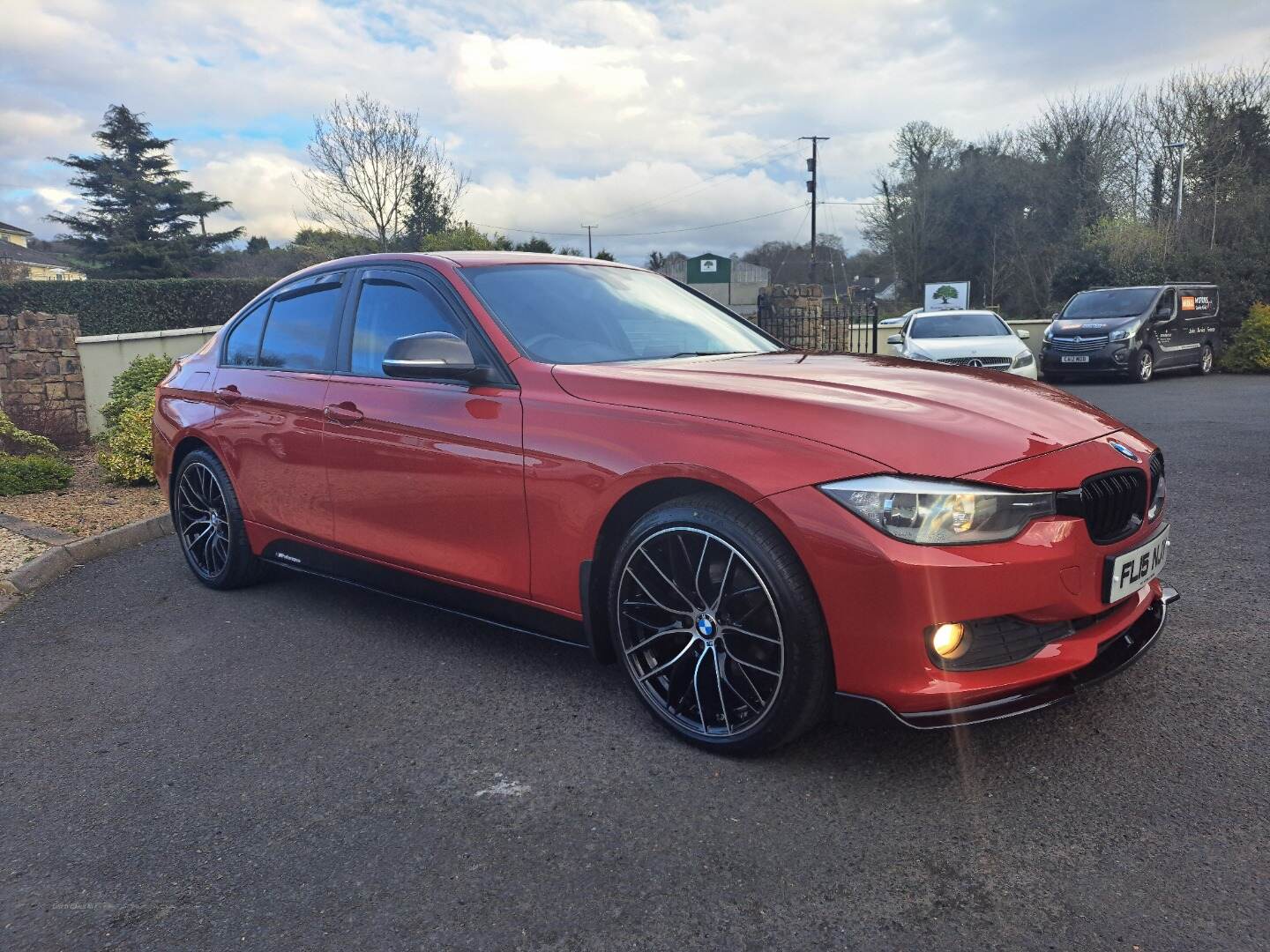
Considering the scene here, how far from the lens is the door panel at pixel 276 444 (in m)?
4.04

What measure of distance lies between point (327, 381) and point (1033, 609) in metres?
2.97

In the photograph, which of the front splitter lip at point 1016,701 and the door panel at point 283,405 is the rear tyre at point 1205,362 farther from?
the door panel at point 283,405

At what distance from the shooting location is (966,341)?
1379cm

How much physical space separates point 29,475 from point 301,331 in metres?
4.34

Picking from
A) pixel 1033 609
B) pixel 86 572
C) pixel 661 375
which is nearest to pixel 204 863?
pixel 661 375

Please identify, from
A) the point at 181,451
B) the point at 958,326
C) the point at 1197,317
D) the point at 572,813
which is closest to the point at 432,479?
the point at 572,813

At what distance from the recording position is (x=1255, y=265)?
69.4 feet

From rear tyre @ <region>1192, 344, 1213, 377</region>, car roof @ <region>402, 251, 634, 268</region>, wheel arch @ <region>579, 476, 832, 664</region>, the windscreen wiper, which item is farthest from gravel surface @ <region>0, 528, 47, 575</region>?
rear tyre @ <region>1192, 344, 1213, 377</region>

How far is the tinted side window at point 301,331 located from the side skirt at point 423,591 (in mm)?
849

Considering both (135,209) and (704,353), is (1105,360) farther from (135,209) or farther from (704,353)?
(135,209)

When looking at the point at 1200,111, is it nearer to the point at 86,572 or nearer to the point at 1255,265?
the point at 1255,265

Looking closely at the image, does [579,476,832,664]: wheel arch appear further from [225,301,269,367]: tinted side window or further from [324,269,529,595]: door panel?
[225,301,269,367]: tinted side window

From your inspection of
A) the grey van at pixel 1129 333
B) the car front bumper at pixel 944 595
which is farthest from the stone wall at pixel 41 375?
the grey van at pixel 1129 333

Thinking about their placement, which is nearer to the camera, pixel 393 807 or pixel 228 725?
pixel 393 807
